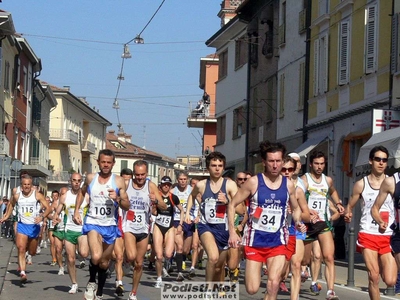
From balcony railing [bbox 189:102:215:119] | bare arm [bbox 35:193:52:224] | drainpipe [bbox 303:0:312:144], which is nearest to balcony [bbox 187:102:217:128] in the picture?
balcony railing [bbox 189:102:215:119]

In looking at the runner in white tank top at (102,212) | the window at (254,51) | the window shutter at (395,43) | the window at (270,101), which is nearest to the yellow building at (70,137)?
the window at (254,51)

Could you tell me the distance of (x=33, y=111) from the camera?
214 ft

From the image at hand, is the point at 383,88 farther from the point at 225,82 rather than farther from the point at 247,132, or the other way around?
the point at 225,82

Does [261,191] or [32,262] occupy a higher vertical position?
[261,191]

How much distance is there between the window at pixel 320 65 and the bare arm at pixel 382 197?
20486 millimetres

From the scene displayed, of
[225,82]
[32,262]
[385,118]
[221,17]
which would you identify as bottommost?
[32,262]

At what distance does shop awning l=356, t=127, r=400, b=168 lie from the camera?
2030 cm

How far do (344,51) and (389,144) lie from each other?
869 cm

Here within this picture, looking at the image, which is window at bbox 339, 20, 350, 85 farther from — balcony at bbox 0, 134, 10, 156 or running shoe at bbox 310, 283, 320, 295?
balcony at bbox 0, 134, 10, 156

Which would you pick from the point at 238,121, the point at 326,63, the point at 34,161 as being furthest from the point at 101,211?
the point at 34,161

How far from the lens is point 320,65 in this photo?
105 feet

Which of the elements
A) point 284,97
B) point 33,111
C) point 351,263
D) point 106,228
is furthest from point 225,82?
point 106,228

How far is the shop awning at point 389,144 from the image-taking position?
20.3 metres

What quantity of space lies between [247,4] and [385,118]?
20467 mm
